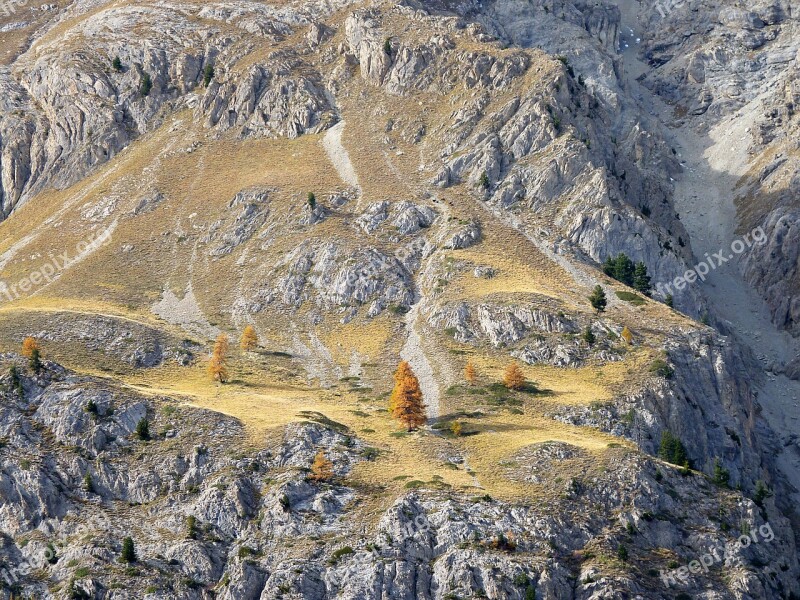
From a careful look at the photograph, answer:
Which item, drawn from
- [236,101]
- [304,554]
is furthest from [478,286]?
[236,101]

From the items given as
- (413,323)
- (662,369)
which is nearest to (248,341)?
(413,323)

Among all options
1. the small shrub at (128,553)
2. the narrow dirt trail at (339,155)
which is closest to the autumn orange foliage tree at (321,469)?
the small shrub at (128,553)

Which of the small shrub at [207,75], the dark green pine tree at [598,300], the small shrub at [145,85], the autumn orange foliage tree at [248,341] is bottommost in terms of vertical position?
the autumn orange foliage tree at [248,341]

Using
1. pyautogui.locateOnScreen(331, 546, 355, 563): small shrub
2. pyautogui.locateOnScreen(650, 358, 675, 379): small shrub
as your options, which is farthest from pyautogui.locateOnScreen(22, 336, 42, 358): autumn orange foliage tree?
pyautogui.locateOnScreen(650, 358, 675, 379): small shrub

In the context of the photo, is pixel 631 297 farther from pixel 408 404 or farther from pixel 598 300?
pixel 408 404

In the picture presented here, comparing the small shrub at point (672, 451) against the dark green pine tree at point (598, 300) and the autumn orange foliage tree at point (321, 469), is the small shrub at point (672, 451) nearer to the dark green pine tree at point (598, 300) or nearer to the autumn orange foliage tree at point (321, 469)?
the dark green pine tree at point (598, 300)
